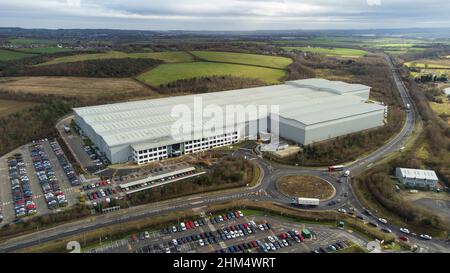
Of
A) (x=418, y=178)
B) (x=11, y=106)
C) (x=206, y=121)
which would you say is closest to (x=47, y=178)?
(x=206, y=121)

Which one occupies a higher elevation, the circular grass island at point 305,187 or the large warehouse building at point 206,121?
the large warehouse building at point 206,121

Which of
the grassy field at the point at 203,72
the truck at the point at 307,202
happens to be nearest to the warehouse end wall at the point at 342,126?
the truck at the point at 307,202

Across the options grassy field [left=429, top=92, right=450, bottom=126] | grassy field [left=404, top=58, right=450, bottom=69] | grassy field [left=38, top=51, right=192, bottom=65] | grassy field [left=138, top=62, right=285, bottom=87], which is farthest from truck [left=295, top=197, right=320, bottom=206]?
grassy field [left=404, top=58, right=450, bottom=69]

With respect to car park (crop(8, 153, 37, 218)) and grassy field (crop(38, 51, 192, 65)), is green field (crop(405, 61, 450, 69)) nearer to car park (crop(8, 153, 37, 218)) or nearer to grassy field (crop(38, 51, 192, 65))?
grassy field (crop(38, 51, 192, 65))

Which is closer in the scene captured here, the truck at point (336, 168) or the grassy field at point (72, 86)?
the truck at point (336, 168)

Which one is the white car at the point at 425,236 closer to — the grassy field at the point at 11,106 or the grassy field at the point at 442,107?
the grassy field at the point at 442,107

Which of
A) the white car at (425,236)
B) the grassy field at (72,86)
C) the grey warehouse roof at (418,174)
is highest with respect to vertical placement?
the grassy field at (72,86)

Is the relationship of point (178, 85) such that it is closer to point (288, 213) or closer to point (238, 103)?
point (238, 103)

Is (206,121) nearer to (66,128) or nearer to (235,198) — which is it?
(235,198)
